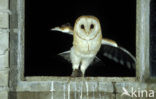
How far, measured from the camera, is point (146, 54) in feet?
14.4

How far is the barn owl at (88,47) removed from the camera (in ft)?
14.6

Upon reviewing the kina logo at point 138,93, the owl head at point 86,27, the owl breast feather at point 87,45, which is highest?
the owl head at point 86,27

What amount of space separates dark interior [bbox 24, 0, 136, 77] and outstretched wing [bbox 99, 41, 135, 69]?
0.07 m

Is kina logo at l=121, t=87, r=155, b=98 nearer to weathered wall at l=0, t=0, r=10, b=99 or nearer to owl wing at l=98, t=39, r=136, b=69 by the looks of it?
owl wing at l=98, t=39, r=136, b=69

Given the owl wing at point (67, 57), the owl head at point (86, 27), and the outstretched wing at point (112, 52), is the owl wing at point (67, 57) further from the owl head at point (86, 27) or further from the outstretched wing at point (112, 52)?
the owl head at point (86, 27)

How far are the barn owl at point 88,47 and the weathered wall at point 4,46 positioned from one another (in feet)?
2.74

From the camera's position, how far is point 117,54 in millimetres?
4812

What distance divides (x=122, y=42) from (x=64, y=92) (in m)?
1.19

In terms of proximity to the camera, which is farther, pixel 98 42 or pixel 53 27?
pixel 53 27

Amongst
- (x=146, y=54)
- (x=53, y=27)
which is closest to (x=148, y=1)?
(x=146, y=54)

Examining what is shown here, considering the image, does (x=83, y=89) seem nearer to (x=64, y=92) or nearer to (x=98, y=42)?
(x=64, y=92)

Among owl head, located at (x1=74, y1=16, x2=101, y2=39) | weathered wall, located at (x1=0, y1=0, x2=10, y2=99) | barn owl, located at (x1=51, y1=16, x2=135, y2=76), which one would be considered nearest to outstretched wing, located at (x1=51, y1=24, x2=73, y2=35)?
barn owl, located at (x1=51, y1=16, x2=135, y2=76)

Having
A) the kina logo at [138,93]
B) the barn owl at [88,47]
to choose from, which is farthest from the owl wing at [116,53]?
the kina logo at [138,93]

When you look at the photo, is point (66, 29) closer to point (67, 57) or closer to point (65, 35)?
point (65, 35)
